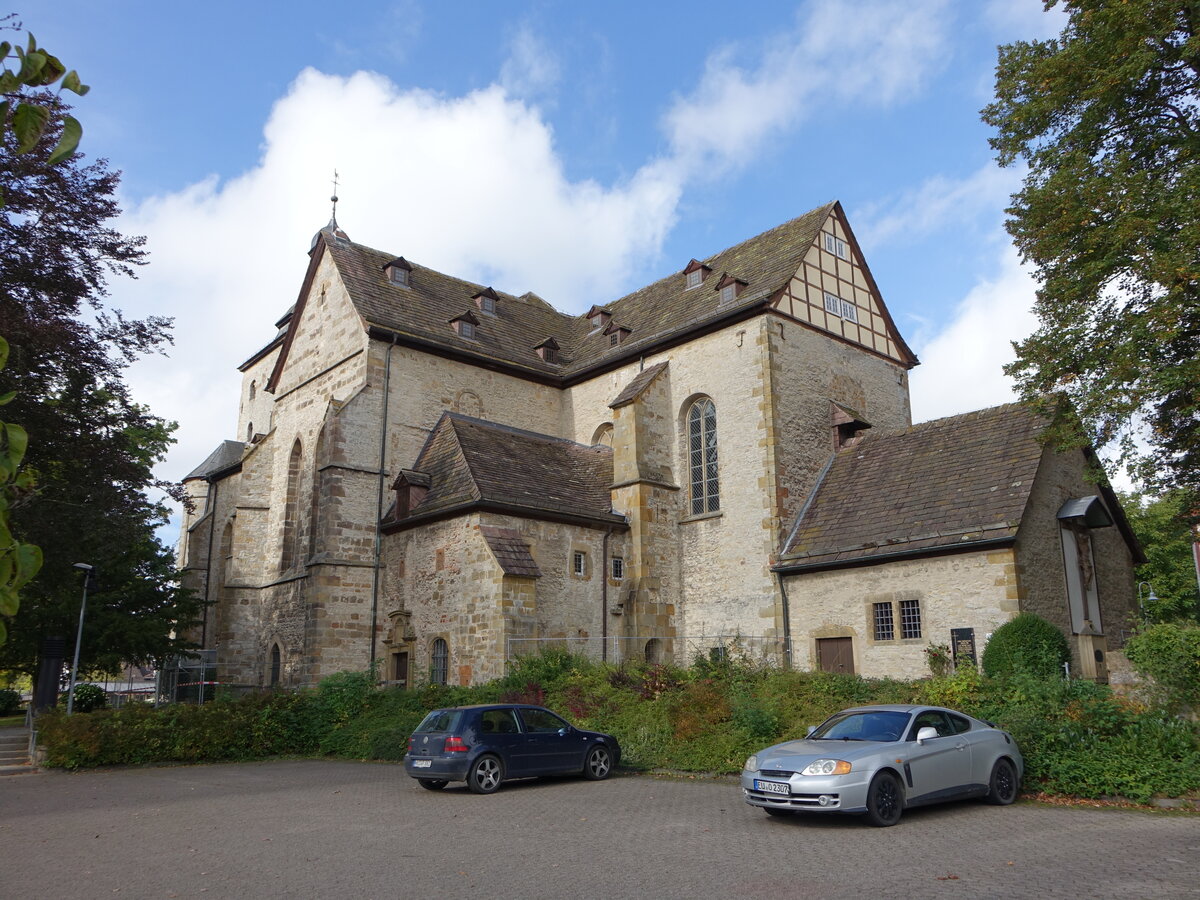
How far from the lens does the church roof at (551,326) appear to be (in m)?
26.3

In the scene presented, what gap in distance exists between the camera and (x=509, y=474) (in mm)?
23828

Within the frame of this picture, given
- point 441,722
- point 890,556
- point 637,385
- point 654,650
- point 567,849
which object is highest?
point 637,385

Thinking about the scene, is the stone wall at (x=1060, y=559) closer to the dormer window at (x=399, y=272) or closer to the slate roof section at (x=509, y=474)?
the slate roof section at (x=509, y=474)

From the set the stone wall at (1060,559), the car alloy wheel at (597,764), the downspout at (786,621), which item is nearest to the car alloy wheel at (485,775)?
the car alloy wheel at (597,764)

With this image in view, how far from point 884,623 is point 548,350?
1501 cm

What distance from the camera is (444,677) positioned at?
73.5 feet

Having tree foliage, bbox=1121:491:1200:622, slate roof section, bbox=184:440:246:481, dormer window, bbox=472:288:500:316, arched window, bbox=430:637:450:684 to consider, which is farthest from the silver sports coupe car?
slate roof section, bbox=184:440:246:481

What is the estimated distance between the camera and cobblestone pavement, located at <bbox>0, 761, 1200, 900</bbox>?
756 centimetres

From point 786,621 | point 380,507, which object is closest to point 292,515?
point 380,507

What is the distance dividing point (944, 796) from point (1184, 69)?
14.8 meters

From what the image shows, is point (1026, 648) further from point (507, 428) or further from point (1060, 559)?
point (507, 428)

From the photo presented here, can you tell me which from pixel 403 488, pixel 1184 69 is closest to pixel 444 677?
pixel 403 488

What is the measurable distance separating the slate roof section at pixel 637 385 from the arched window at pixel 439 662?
26.4 ft

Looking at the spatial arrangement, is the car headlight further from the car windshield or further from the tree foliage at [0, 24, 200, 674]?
the tree foliage at [0, 24, 200, 674]
